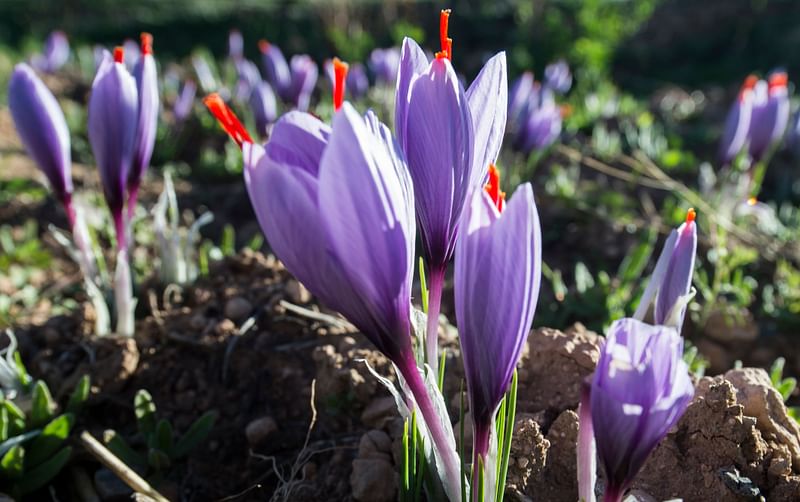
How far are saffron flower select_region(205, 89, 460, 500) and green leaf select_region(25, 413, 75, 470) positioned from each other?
92 centimetres

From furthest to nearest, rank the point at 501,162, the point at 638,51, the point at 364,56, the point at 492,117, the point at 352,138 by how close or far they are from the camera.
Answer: the point at 638,51
the point at 364,56
the point at 501,162
the point at 492,117
the point at 352,138

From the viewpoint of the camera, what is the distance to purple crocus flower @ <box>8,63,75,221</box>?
Result: 1.74 m

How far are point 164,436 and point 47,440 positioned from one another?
0.75 ft

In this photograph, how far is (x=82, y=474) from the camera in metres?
1.58

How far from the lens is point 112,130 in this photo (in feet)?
5.49

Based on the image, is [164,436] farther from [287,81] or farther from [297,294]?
[287,81]

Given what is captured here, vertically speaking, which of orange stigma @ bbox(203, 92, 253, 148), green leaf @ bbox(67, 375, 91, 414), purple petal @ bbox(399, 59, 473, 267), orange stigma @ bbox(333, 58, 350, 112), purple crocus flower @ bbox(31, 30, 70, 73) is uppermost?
orange stigma @ bbox(333, 58, 350, 112)

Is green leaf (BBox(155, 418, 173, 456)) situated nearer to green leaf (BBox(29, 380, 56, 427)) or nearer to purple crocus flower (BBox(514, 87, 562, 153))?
green leaf (BBox(29, 380, 56, 427))

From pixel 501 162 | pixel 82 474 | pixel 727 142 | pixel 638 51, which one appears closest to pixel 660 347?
pixel 82 474

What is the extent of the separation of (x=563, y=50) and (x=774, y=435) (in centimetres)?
571

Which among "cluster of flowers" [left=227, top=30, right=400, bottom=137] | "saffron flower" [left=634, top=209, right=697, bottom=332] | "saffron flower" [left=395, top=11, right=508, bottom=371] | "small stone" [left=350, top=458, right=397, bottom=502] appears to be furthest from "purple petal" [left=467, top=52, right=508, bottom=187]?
"cluster of flowers" [left=227, top=30, right=400, bottom=137]

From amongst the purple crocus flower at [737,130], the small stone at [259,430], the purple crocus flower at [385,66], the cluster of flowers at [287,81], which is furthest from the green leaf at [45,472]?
the purple crocus flower at [385,66]

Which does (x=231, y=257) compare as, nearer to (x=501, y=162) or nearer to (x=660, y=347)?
(x=660, y=347)

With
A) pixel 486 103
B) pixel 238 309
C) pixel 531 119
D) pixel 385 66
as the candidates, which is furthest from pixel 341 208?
pixel 385 66
